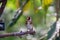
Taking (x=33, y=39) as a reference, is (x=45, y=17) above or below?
above

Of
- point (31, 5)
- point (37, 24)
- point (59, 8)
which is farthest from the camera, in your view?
point (37, 24)

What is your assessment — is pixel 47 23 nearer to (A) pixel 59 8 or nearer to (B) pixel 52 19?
(B) pixel 52 19

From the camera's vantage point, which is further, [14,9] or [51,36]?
[14,9]

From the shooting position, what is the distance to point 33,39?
3.61 ft

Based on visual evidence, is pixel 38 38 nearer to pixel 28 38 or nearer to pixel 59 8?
pixel 28 38

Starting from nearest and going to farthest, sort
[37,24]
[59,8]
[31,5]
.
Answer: [59,8] < [31,5] < [37,24]

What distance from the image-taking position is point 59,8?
34.1 inches

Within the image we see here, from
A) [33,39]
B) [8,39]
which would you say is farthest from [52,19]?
[8,39]

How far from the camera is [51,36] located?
2.88ft

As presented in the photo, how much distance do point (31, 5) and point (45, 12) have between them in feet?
0.27

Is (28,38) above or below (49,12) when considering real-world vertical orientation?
below

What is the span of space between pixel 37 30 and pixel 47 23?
0.07 metres

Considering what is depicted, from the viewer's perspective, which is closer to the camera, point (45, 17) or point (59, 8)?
point (59, 8)

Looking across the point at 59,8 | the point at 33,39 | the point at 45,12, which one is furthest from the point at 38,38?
the point at 59,8
